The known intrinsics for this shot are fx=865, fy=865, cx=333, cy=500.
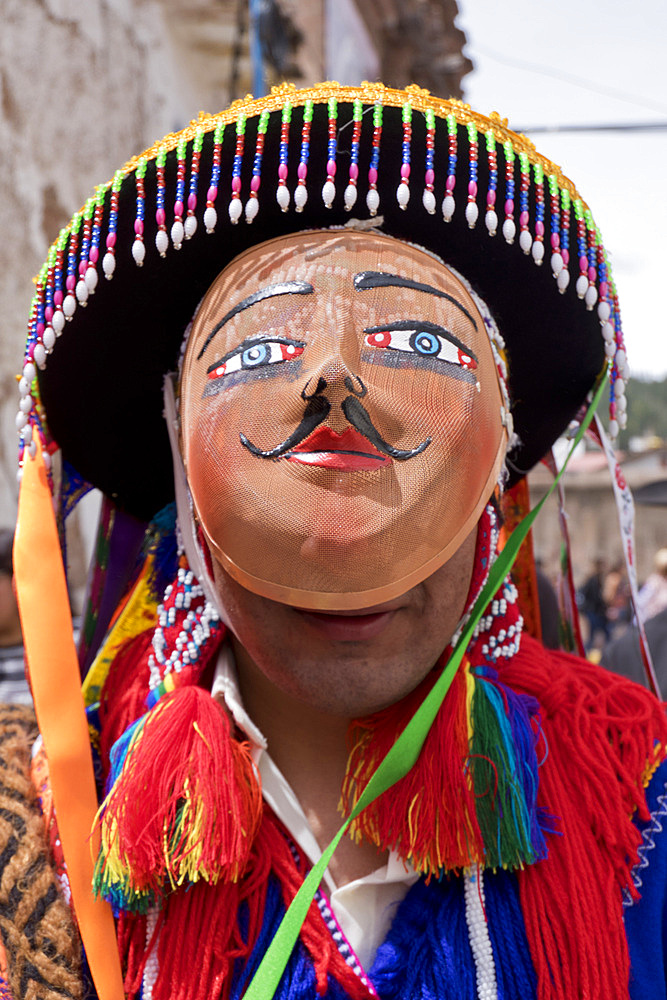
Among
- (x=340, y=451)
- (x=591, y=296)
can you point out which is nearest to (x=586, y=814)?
(x=340, y=451)

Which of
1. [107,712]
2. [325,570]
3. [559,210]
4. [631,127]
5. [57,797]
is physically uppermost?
[631,127]

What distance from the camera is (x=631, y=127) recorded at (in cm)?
509

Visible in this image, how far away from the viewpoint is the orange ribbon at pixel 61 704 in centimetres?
111

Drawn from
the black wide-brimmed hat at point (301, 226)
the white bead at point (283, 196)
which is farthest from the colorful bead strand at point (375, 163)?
the white bead at point (283, 196)

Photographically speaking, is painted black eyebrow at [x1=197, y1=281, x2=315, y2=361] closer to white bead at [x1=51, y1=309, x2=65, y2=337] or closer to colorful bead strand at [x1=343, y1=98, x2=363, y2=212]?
colorful bead strand at [x1=343, y1=98, x2=363, y2=212]

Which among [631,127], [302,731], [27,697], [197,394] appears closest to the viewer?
[197,394]

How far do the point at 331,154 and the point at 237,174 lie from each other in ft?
0.41

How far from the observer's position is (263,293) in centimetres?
112

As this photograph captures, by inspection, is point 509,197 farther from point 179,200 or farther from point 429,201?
point 179,200

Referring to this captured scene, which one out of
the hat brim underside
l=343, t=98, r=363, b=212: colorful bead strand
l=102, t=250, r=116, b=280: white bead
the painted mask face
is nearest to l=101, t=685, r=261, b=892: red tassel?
the painted mask face

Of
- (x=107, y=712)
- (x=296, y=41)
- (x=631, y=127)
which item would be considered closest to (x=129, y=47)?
(x=296, y=41)

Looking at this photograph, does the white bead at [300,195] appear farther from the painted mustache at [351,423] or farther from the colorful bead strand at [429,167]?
the painted mustache at [351,423]

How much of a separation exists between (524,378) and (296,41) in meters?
5.25

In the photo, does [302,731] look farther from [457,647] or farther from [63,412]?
[63,412]
